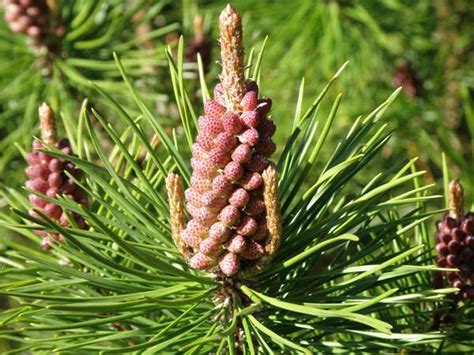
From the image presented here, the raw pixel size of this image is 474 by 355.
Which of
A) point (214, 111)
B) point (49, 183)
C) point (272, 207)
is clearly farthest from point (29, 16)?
point (272, 207)

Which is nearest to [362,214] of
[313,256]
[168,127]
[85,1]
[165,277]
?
[313,256]

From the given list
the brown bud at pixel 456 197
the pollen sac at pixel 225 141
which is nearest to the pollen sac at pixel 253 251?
the pollen sac at pixel 225 141

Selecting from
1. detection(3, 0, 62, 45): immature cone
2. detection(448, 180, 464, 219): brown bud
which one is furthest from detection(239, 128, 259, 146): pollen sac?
detection(3, 0, 62, 45): immature cone

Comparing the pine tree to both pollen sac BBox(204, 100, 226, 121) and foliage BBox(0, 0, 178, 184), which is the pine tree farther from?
foliage BBox(0, 0, 178, 184)

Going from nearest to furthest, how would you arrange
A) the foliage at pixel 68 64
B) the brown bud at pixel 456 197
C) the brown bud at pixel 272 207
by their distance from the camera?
the brown bud at pixel 272 207 → the brown bud at pixel 456 197 → the foliage at pixel 68 64

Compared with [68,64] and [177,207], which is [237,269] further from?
[68,64]

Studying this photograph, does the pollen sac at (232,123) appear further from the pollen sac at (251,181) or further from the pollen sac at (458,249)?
the pollen sac at (458,249)
